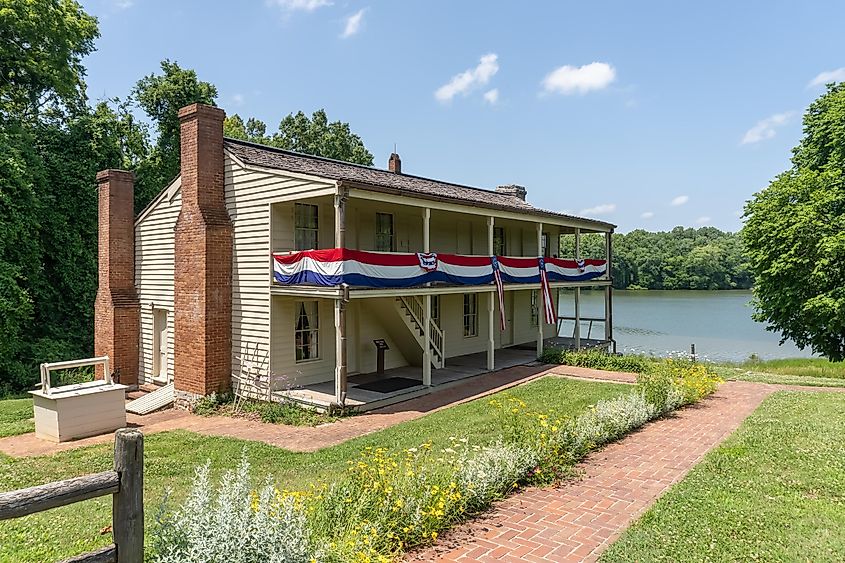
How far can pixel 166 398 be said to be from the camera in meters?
13.9

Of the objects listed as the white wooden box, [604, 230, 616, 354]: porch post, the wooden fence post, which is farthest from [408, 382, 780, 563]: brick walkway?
[604, 230, 616, 354]: porch post

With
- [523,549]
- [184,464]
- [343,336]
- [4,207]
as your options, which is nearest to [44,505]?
[523,549]

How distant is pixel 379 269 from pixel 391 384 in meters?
3.51

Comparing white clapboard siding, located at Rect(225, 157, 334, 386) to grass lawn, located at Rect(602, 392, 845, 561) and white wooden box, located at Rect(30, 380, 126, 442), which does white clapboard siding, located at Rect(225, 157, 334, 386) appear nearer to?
white wooden box, located at Rect(30, 380, 126, 442)

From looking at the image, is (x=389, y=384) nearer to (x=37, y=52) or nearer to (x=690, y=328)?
(x=37, y=52)

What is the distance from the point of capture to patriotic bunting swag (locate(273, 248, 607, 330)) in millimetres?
11875

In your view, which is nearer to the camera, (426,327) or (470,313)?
(426,327)

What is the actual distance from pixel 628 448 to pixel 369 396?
6282 millimetres

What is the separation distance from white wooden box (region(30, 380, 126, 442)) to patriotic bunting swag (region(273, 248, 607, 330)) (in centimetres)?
443

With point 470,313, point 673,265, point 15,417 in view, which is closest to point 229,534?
point 15,417

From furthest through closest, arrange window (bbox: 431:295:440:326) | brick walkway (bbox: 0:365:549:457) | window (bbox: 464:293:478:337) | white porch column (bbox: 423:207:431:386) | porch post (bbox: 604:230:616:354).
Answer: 1. porch post (bbox: 604:230:616:354)
2. window (bbox: 464:293:478:337)
3. window (bbox: 431:295:440:326)
4. white porch column (bbox: 423:207:431:386)
5. brick walkway (bbox: 0:365:549:457)

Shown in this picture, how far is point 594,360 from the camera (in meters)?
17.9

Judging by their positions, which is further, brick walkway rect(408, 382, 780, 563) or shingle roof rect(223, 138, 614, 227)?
shingle roof rect(223, 138, 614, 227)

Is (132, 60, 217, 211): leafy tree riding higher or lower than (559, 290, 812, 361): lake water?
higher
